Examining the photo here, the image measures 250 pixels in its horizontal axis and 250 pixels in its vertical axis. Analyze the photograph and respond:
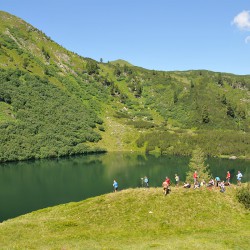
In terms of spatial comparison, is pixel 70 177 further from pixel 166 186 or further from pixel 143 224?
pixel 143 224

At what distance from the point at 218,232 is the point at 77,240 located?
17.8 metres

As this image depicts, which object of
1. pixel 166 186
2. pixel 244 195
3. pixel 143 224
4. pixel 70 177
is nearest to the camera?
pixel 143 224

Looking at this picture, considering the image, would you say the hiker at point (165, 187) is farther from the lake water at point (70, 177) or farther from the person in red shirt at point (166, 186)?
the lake water at point (70, 177)

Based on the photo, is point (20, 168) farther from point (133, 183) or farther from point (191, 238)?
point (191, 238)

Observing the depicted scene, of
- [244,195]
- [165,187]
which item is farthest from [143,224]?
[244,195]

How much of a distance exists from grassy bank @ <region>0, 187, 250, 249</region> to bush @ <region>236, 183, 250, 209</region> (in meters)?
0.92

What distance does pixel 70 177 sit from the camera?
152125 mm

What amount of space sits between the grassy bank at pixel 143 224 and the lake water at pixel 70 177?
1780 inches

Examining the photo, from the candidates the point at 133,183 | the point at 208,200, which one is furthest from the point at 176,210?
the point at 133,183

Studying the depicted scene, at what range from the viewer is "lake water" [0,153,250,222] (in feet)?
360

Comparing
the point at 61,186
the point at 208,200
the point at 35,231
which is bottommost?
the point at 61,186

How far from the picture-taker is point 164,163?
7643 inches

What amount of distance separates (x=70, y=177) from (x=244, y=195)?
365 feet

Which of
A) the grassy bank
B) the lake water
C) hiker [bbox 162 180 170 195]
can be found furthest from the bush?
the lake water
